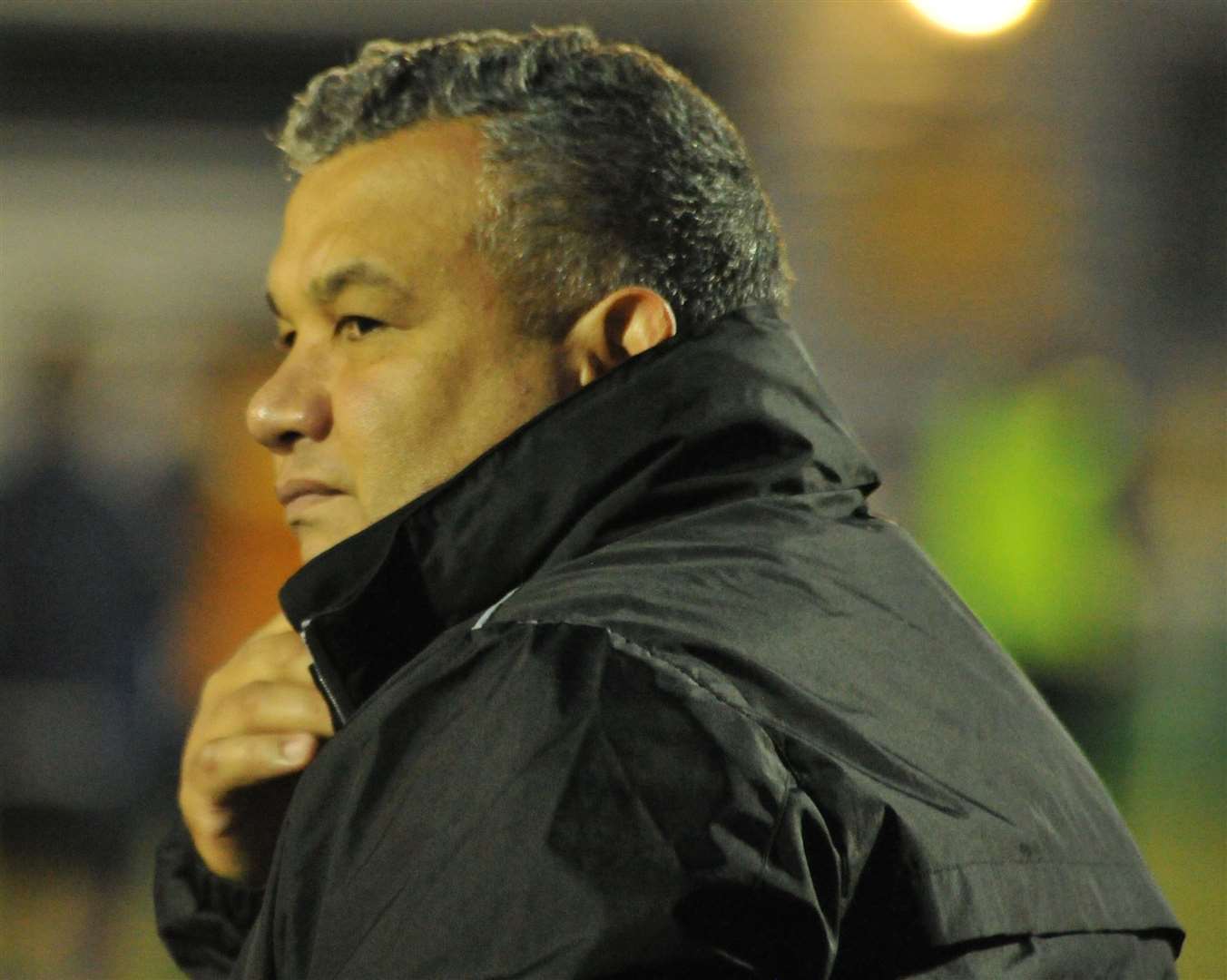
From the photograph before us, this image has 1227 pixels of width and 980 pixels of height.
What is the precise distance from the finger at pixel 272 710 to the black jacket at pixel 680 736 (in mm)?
315

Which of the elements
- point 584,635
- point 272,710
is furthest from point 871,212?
point 584,635

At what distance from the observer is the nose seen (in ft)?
7.23

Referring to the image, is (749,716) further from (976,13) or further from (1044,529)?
(976,13)

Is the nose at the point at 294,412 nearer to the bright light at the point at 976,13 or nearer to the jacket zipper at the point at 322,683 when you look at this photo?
the jacket zipper at the point at 322,683

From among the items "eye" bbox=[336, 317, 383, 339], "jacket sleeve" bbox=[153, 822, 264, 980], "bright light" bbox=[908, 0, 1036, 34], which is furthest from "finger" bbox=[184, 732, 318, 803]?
"bright light" bbox=[908, 0, 1036, 34]

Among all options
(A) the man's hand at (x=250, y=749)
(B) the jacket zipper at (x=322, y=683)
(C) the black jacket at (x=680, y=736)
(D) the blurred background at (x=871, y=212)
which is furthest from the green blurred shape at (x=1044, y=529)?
(B) the jacket zipper at (x=322, y=683)

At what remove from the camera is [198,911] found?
2.62 m

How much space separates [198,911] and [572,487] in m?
1.23

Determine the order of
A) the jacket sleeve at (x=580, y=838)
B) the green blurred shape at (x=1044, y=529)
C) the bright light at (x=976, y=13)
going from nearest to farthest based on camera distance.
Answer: the jacket sleeve at (x=580, y=838) < the green blurred shape at (x=1044, y=529) < the bright light at (x=976, y=13)

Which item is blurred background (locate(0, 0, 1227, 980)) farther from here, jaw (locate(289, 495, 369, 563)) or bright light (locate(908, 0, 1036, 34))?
jaw (locate(289, 495, 369, 563))

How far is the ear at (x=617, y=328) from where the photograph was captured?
2.20 m

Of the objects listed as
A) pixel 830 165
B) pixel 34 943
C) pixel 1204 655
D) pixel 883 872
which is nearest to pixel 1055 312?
pixel 830 165

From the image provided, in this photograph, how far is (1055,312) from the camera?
384 inches

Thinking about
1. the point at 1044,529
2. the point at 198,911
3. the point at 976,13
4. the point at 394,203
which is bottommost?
the point at 1044,529
